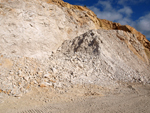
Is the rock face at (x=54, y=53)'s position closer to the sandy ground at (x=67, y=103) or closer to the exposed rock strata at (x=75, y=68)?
the exposed rock strata at (x=75, y=68)

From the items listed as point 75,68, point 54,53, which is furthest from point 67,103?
point 54,53

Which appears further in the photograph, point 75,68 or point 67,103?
point 75,68

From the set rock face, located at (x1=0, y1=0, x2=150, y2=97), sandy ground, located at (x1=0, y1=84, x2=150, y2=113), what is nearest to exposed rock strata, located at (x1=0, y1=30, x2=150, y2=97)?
rock face, located at (x1=0, y1=0, x2=150, y2=97)

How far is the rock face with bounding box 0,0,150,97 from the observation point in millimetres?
5863

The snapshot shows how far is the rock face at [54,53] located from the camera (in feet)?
19.2

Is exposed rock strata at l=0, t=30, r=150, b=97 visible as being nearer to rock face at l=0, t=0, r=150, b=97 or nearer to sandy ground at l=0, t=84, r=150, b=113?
rock face at l=0, t=0, r=150, b=97

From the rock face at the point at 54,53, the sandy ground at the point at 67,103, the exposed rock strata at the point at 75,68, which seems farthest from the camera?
the rock face at the point at 54,53

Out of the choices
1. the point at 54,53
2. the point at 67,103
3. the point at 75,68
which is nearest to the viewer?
the point at 67,103

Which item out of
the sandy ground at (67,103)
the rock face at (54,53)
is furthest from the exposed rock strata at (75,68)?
the sandy ground at (67,103)

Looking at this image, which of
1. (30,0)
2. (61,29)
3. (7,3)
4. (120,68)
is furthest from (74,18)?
(120,68)

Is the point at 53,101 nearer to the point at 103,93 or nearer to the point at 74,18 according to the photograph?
the point at 103,93

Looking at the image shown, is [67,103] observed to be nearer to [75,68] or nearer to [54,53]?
[75,68]

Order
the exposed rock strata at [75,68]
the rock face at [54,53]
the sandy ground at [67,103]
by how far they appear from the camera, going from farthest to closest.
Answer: the rock face at [54,53] → the exposed rock strata at [75,68] → the sandy ground at [67,103]

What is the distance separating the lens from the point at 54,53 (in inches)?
375
